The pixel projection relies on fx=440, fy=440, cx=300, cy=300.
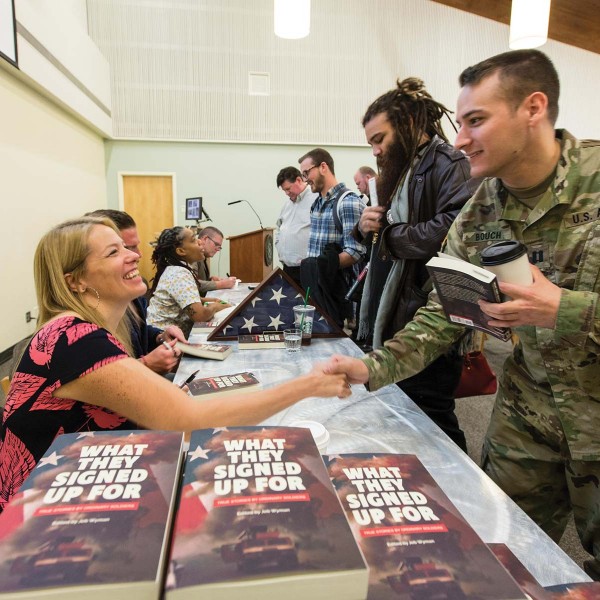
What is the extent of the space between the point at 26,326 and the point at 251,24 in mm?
5444

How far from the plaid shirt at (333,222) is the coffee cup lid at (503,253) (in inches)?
76.2

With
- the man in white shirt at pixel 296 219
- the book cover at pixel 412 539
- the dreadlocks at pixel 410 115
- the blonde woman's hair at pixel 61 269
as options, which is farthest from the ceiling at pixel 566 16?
the book cover at pixel 412 539

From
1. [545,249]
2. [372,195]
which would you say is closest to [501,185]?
[545,249]

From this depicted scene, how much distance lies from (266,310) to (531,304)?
1.19 metres

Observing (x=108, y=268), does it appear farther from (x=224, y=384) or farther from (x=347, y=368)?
(x=347, y=368)

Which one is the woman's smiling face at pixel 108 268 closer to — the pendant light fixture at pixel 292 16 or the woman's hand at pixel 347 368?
the woman's hand at pixel 347 368

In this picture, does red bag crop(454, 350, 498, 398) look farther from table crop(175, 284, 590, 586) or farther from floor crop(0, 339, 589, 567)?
floor crop(0, 339, 589, 567)

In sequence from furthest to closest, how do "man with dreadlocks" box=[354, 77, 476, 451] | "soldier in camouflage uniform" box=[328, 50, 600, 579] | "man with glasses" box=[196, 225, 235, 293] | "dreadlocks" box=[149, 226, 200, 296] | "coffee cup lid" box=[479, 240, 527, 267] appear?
"man with glasses" box=[196, 225, 235, 293] < "dreadlocks" box=[149, 226, 200, 296] < "man with dreadlocks" box=[354, 77, 476, 451] < "soldier in camouflage uniform" box=[328, 50, 600, 579] < "coffee cup lid" box=[479, 240, 527, 267]

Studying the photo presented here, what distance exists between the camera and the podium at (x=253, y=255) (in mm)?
4613

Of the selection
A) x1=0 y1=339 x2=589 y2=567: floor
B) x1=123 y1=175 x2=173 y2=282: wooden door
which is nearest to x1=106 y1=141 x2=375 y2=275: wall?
x1=123 y1=175 x2=173 y2=282: wooden door

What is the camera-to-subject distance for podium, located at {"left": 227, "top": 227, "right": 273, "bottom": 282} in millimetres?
4613

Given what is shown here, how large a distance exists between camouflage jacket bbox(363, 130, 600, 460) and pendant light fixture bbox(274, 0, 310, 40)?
12.0 feet

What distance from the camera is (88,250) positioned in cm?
124

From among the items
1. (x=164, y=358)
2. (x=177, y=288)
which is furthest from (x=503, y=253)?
(x=177, y=288)
